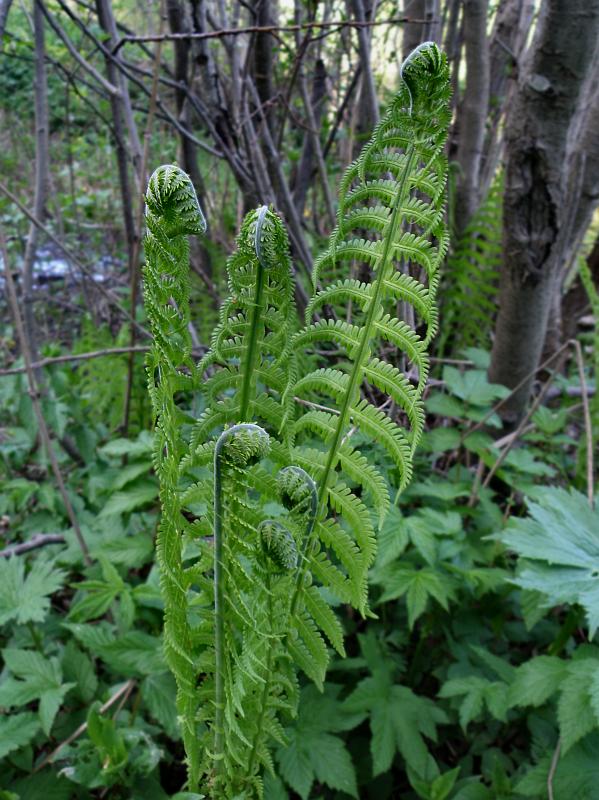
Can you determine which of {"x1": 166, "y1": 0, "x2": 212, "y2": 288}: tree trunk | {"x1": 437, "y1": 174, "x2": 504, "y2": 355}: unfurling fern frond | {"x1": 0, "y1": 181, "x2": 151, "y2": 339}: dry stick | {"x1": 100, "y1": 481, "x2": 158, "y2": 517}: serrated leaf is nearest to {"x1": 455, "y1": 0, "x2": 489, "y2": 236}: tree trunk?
{"x1": 437, "y1": 174, "x2": 504, "y2": 355}: unfurling fern frond

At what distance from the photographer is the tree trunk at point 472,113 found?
2.54 m

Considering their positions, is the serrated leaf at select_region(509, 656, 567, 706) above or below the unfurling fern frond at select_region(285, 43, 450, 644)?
below

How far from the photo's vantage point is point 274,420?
1010mm

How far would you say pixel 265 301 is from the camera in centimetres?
90

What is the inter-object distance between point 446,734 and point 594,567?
2.31 feet

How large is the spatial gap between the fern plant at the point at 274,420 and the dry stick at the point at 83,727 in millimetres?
415

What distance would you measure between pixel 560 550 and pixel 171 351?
0.94 metres

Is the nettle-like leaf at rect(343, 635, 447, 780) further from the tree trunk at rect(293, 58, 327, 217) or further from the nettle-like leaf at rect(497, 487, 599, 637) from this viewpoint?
the tree trunk at rect(293, 58, 327, 217)

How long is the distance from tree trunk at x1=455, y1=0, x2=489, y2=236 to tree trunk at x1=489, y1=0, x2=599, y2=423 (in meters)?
0.76

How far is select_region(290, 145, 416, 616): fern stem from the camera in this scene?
84 cm

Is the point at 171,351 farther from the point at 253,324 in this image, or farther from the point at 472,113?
the point at 472,113

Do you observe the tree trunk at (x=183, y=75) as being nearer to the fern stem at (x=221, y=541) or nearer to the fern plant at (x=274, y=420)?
the fern plant at (x=274, y=420)

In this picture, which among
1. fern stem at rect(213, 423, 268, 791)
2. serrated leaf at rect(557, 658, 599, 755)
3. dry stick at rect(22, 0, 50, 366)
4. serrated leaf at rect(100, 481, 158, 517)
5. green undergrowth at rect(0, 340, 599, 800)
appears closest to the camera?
fern stem at rect(213, 423, 268, 791)

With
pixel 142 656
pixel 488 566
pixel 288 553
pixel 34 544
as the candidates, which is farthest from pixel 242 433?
pixel 34 544
